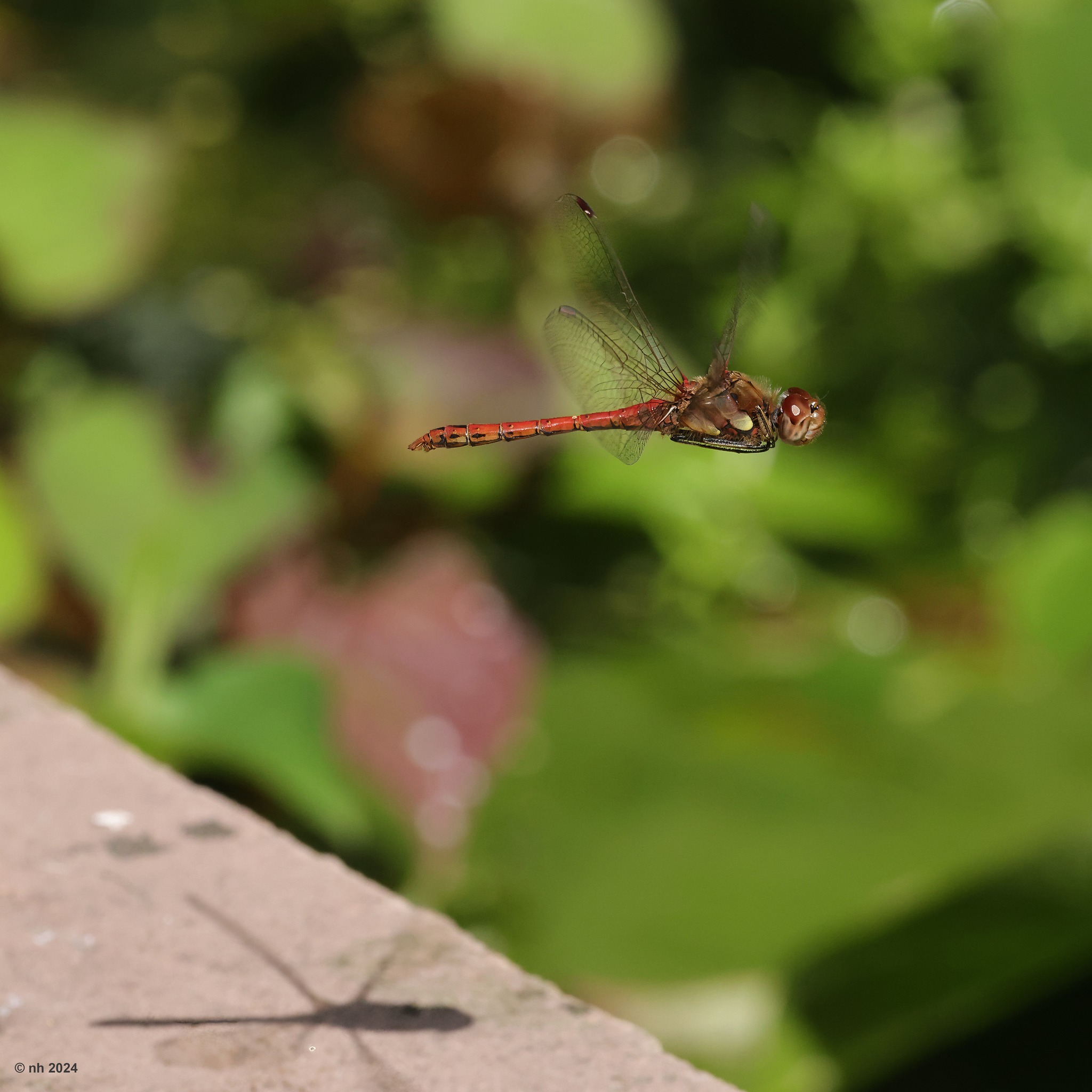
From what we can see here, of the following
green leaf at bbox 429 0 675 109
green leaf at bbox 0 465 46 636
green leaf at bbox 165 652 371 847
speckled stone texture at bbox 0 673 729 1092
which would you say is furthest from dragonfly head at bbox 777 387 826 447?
green leaf at bbox 429 0 675 109

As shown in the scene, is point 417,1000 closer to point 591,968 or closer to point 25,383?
point 591,968

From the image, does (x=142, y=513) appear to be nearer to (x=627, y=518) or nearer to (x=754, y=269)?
(x=627, y=518)

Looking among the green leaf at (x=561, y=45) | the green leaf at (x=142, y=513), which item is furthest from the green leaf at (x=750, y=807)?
the green leaf at (x=561, y=45)

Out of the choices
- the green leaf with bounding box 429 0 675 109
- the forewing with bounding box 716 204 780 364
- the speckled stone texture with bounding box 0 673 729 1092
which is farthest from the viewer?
the green leaf with bounding box 429 0 675 109

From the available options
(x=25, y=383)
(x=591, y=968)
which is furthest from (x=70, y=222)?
(x=591, y=968)

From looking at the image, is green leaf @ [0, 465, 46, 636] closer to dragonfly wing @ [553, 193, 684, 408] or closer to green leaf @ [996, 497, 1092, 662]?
dragonfly wing @ [553, 193, 684, 408]

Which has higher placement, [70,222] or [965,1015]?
[70,222]

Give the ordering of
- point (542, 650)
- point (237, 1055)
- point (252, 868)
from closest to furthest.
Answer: point (237, 1055) → point (252, 868) → point (542, 650)
